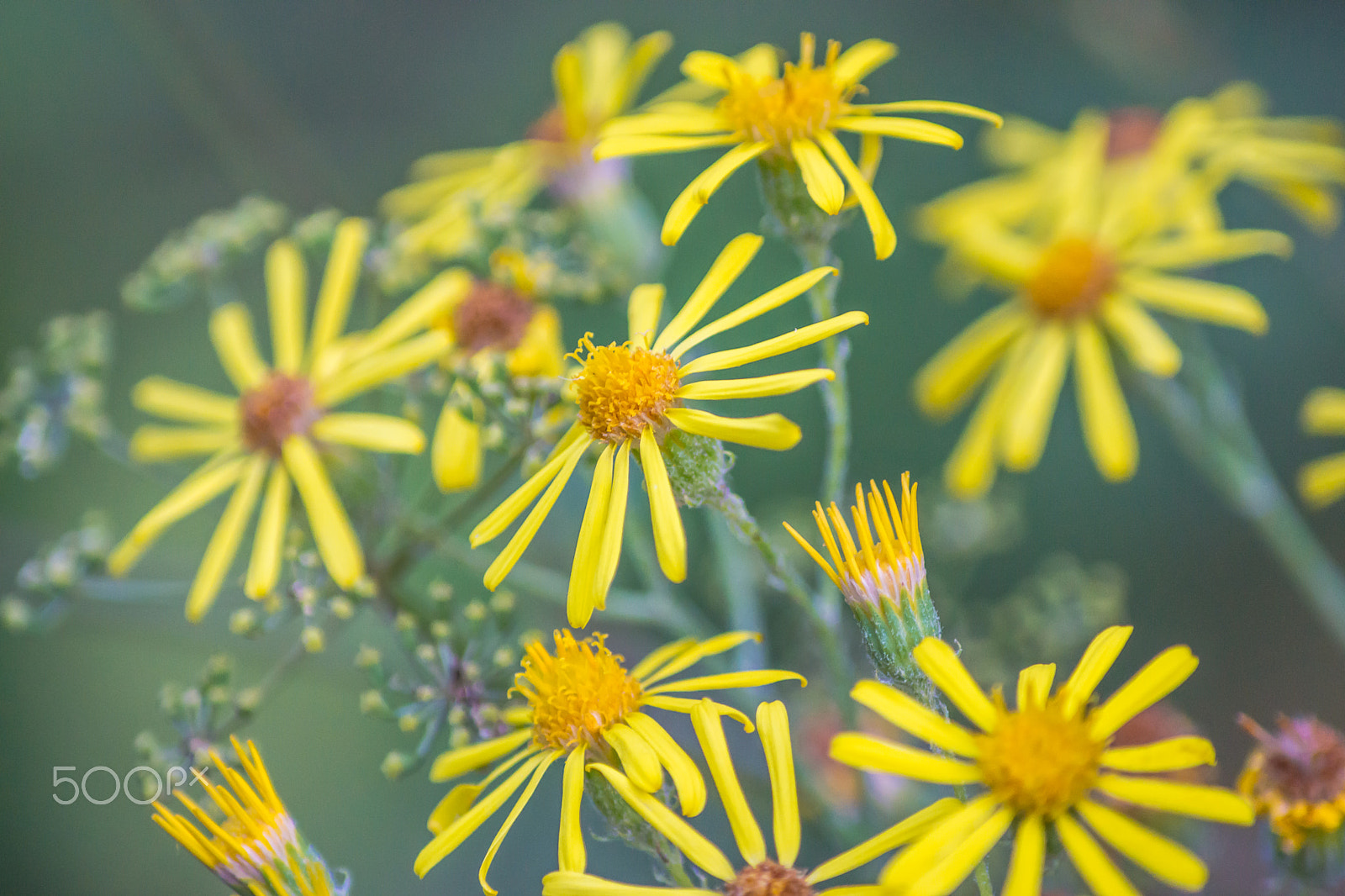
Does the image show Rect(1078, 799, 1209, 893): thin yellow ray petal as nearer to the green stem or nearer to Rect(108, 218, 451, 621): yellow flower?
Rect(108, 218, 451, 621): yellow flower

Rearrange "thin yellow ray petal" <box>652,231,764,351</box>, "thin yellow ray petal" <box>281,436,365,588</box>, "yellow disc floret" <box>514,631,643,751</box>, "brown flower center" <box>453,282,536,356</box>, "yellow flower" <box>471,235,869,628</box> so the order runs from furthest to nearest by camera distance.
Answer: "brown flower center" <box>453,282,536,356</box> → "thin yellow ray petal" <box>281,436,365,588</box> → "thin yellow ray petal" <box>652,231,764,351</box> → "yellow disc floret" <box>514,631,643,751</box> → "yellow flower" <box>471,235,869,628</box>

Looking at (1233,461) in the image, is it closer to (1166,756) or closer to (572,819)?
(1166,756)

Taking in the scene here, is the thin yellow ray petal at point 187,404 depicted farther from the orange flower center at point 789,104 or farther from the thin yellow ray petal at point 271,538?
the orange flower center at point 789,104

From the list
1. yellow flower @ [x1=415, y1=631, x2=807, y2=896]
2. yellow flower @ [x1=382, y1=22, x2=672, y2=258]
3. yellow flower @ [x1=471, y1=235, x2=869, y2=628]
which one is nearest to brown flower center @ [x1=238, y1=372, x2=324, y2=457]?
yellow flower @ [x1=382, y1=22, x2=672, y2=258]

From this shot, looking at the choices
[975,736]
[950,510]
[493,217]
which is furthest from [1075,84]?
[975,736]

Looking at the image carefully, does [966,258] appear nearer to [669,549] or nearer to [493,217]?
[493,217]

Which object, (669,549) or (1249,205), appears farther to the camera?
(1249,205)
